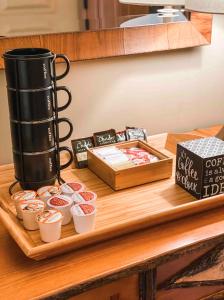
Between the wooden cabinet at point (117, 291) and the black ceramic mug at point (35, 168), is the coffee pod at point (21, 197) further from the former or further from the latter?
the wooden cabinet at point (117, 291)

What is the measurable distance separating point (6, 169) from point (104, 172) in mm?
289

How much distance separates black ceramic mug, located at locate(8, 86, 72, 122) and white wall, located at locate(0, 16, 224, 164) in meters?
0.27

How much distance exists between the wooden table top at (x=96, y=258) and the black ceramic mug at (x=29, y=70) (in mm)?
327

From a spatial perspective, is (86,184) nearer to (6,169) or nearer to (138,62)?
(6,169)

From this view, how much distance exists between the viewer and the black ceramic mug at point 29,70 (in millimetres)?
948

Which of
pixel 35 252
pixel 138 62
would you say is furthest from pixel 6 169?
pixel 138 62

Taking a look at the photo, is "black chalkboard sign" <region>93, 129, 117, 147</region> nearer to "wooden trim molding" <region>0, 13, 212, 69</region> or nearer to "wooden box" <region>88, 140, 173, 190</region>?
"wooden box" <region>88, 140, 173, 190</region>

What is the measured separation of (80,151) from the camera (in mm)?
1196

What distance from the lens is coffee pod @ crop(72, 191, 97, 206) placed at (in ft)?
3.14

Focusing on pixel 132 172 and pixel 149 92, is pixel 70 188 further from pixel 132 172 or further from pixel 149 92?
pixel 149 92

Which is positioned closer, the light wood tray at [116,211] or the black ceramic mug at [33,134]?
the light wood tray at [116,211]

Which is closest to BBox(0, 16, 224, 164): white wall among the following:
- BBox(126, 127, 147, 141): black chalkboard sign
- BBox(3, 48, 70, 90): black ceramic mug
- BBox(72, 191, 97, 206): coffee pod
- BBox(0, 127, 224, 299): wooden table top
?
BBox(126, 127, 147, 141): black chalkboard sign

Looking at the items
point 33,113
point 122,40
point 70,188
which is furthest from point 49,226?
point 122,40

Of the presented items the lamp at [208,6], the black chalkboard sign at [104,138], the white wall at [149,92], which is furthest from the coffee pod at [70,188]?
the lamp at [208,6]
